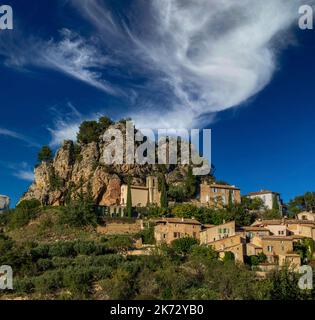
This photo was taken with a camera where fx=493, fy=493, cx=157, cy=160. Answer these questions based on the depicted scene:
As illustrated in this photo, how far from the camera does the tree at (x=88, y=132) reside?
7112 centimetres

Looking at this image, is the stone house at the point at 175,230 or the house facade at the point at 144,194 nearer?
the stone house at the point at 175,230

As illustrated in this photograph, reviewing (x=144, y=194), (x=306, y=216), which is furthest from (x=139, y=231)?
(x=306, y=216)

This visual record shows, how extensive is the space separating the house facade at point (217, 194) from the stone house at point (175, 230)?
1290 centimetres

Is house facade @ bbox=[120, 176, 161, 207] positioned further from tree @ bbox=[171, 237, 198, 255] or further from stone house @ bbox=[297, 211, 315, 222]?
stone house @ bbox=[297, 211, 315, 222]

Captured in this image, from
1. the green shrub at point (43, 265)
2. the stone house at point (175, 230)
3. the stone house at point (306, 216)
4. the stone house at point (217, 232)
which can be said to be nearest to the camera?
the green shrub at point (43, 265)

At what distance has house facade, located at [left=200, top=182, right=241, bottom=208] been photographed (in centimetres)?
6600

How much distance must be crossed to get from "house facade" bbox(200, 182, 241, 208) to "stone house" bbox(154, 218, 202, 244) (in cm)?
1290

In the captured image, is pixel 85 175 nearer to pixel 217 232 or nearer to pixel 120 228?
pixel 120 228

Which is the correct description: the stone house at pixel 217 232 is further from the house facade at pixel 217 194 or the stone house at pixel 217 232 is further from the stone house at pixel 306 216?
the stone house at pixel 306 216

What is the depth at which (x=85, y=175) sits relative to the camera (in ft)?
217

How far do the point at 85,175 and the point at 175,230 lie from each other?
1903 centimetres

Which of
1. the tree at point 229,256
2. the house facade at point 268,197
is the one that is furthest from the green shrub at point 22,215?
the house facade at point 268,197
